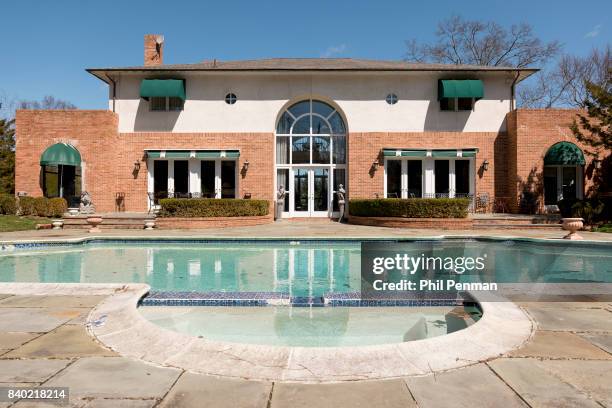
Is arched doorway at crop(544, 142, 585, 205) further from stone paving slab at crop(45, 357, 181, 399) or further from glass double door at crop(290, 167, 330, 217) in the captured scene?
stone paving slab at crop(45, 357, 181, 399)

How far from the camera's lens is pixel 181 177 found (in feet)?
70.6

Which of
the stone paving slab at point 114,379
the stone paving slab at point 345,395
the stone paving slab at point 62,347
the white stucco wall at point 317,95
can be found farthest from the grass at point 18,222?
the stone paving slab at point 345,395

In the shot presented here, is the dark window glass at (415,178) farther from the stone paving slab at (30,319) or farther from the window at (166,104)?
the stone paving slab at (30,319)

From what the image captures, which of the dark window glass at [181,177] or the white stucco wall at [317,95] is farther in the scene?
the dark window glass at [181,177]

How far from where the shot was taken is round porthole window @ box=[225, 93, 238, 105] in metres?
21.3

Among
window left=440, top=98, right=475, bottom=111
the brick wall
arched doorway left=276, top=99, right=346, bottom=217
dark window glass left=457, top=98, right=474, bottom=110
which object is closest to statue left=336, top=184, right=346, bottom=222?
the brick wall

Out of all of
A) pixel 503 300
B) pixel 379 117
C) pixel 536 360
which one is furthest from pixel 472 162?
pixel 536 360

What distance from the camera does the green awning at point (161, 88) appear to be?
806 inches

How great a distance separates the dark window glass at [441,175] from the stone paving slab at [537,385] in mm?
18867

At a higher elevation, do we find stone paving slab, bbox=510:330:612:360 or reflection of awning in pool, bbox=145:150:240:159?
reflection of awning in pool, bbox=145:150:240:159

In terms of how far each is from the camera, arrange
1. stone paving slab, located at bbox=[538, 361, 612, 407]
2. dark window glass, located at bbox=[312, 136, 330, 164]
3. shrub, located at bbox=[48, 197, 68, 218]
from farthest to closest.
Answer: dark window glass, located at bbox=[312, 136, 330, 164]
shrub, located at bbox=[48, 197, 68, 218]
stone paving slab, located at bbox=[538, 361, 612, 407]

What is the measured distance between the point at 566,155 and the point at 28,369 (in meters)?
22.3

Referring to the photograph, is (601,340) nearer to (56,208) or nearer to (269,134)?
(269,134)

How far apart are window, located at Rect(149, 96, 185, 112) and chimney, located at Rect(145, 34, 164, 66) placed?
14.0ft
